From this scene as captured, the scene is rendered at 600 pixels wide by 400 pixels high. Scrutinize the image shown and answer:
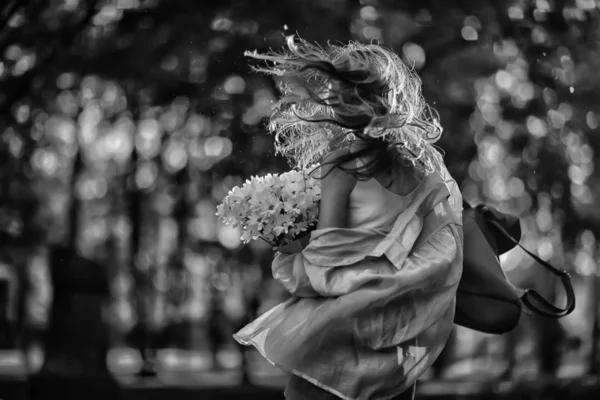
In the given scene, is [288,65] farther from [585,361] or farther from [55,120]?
[585,361]

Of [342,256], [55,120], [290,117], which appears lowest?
[55,120]

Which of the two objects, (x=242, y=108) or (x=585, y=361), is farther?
(x=585, y=361)

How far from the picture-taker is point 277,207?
2.05 meters

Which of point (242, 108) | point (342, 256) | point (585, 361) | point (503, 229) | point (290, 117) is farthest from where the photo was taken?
point (585, 361)

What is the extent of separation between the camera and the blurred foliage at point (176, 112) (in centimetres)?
452

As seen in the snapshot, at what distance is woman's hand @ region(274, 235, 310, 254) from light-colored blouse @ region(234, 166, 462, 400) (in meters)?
0.03

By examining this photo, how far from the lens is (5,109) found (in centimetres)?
464

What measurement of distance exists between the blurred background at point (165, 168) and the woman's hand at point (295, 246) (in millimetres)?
2407

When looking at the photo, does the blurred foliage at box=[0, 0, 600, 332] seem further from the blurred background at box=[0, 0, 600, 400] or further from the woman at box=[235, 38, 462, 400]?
the woman at box=[235, 38, 462, 400]

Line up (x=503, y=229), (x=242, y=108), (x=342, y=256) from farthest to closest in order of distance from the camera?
(x=242, y=108) → (x=503, y=229) → (x=342, y=256)

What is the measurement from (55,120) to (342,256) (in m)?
3.10

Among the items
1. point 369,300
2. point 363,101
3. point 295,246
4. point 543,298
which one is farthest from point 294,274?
point 543,298

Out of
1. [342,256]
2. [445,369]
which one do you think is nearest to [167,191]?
[445,369]

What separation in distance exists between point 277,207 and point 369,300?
0.34m
